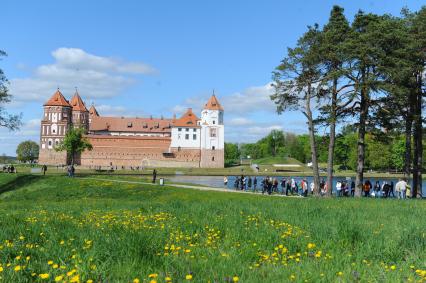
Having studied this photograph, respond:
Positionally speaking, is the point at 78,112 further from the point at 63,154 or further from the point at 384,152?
the point at 384,152

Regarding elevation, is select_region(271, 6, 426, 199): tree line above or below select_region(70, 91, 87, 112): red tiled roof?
below

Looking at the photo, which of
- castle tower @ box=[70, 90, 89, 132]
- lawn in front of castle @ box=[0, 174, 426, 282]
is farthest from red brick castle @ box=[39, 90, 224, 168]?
lawn in front of castle @ box=[0, 174, 426, 282]

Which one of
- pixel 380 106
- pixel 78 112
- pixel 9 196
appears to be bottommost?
pixel 9 196

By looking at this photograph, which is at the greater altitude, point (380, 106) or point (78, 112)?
point (78, 112)

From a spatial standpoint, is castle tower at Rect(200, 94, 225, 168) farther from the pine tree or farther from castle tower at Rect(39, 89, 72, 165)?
the pine tree

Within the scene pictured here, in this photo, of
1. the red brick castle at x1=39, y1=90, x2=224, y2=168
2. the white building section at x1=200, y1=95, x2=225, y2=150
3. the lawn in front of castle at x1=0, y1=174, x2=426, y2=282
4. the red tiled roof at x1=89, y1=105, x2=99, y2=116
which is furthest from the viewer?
the red tiled roof at x1=89, y1=105, x2=99, y2=116

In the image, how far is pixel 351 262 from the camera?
6758 millimetres

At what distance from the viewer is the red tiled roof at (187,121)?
5113 inches

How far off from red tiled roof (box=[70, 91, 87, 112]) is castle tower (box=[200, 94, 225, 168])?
3684cm

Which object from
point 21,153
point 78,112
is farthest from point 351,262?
point 21,153

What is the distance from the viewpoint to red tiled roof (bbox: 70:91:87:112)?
139m

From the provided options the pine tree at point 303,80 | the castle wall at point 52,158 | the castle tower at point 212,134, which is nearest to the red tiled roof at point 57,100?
the castle wall at point 52,158

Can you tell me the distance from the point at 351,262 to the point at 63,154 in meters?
122

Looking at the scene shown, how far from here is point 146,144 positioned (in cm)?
12562
